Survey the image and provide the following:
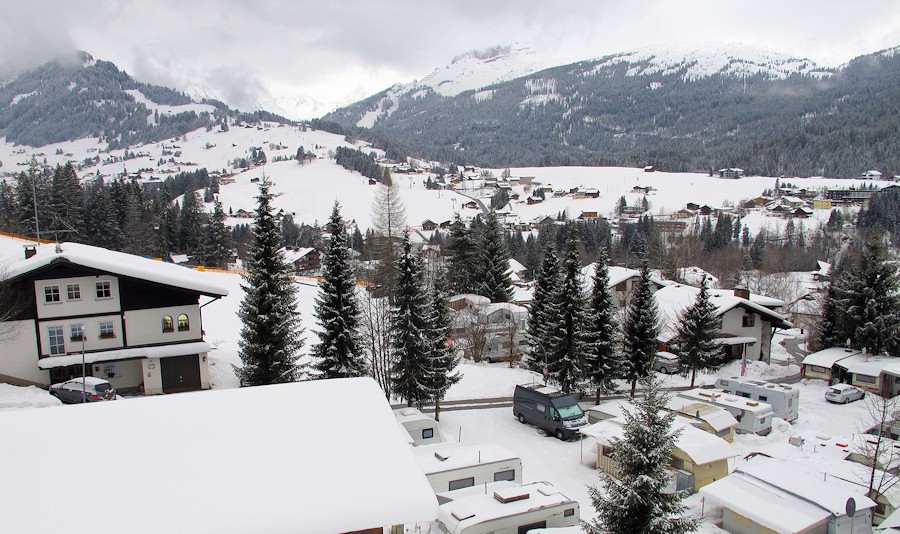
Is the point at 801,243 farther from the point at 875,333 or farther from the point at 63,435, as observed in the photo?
the point at 63,435

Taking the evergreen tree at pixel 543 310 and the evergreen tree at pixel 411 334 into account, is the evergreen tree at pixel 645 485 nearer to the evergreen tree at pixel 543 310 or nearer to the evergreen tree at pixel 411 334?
the evergreen tree at pixel 411 334

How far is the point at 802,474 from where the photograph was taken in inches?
725

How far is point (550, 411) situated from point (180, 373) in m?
17.0

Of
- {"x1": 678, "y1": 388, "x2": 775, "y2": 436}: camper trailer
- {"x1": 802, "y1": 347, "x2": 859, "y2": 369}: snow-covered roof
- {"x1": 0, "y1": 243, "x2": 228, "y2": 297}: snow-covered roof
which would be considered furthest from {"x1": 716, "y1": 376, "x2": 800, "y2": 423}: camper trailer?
{"x1": 0, "y1": 243, "x2": 228, "y2": 297}: snow-covered roof

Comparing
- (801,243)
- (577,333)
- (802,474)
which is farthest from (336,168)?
(802,474)

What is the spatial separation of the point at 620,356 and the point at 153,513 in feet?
86.0

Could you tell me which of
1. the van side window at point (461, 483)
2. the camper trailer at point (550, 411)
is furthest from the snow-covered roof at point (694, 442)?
the van side window at point (461, 483)

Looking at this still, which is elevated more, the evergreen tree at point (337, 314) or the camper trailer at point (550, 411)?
the evergreen tree at point (337, 314)

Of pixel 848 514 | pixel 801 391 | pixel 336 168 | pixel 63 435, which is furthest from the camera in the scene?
pixel 336 168

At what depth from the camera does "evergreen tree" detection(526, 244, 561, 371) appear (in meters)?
31.5

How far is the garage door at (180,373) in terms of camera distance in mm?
24734

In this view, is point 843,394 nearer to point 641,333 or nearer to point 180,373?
point 641,333

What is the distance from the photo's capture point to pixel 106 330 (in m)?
24.2

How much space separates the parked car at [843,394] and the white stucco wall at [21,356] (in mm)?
40211
